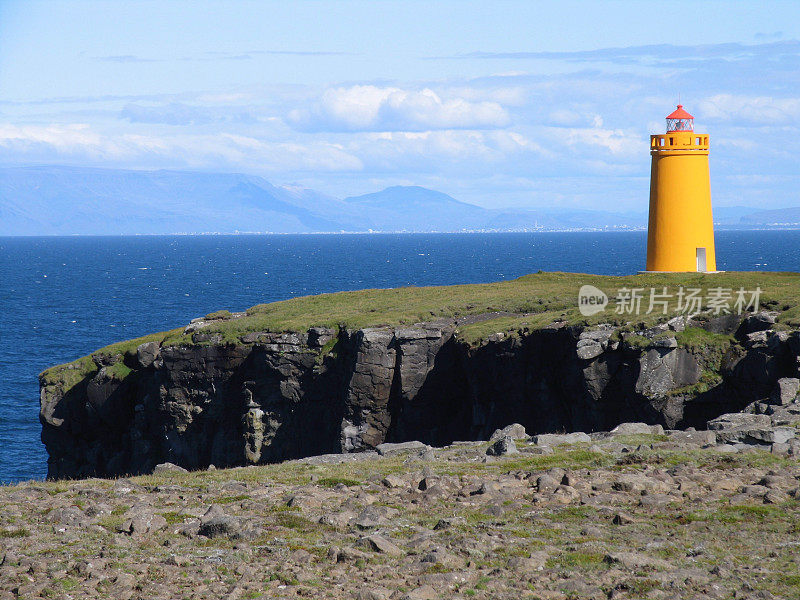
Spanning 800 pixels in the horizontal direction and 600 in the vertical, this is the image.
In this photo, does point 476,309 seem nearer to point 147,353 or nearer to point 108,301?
point 147,353

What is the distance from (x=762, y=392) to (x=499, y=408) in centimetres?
1142

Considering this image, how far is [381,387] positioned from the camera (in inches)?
1624

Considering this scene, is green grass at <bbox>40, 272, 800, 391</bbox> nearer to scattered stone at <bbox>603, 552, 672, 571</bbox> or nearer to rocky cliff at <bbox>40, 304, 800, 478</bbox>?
rocky cliff at <bbox>40, 304, 800, 478</bbox>

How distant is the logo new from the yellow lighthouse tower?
796cm

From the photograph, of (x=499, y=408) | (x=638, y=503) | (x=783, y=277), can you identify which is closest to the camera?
(x=638, y=503)

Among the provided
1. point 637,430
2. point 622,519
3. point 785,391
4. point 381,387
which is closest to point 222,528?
point 622,519

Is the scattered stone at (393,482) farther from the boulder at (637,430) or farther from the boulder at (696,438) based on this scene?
the boulder at (637,430)

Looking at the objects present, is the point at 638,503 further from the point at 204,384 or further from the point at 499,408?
the point at 204,384

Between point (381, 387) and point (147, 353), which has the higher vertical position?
point (147, 353)

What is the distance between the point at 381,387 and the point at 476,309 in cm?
866

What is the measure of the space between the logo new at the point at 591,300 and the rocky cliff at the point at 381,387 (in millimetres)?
3271

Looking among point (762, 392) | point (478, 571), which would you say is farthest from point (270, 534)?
point (762, 392)

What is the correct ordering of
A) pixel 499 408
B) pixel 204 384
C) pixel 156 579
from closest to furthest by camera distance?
pixel 156 579, pixel 499 408, pixel 204 384

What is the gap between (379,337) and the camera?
41.7 m
